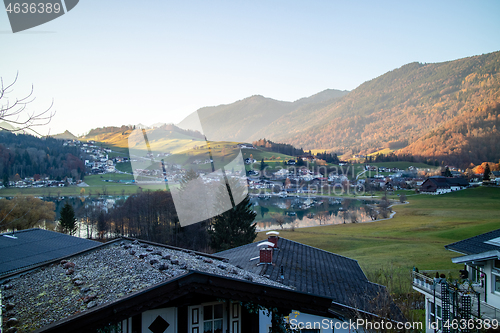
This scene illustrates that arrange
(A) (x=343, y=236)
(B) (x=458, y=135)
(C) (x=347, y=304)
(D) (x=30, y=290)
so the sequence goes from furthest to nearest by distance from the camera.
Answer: (B) (x=458, y=135) → (A) (x=343, y=236) → (C) (x=347, y=304) → (D) (x=30, y=290)

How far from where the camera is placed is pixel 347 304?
8375mm

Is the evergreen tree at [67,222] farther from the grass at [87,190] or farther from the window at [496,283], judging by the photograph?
the window at [496,283]

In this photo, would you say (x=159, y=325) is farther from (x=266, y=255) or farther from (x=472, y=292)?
(x=472, y=292)

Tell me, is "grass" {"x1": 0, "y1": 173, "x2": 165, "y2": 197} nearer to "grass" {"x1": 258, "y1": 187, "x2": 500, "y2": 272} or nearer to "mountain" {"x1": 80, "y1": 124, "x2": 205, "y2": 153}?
"mountain" {"x1": 80, "y1": 124, "x2": 205, "y2": 153}

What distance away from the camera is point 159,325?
15.1 ft

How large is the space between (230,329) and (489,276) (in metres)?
9.30

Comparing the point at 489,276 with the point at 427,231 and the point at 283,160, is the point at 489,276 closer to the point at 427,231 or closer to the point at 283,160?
the point at 427,231

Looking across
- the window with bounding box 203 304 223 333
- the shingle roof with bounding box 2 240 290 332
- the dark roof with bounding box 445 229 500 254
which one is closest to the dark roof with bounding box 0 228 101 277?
the shingle roof with bounding box 2 240 290 332

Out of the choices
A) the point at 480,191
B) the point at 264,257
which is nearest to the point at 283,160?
the point at 480,191

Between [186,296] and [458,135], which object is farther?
[458,135]

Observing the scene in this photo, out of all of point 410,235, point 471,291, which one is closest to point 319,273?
point 471,291

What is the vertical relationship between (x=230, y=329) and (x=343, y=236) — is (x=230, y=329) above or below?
A: above

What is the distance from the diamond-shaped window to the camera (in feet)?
15.0

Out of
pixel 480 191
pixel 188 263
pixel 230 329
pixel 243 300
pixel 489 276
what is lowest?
pixel 480 191
